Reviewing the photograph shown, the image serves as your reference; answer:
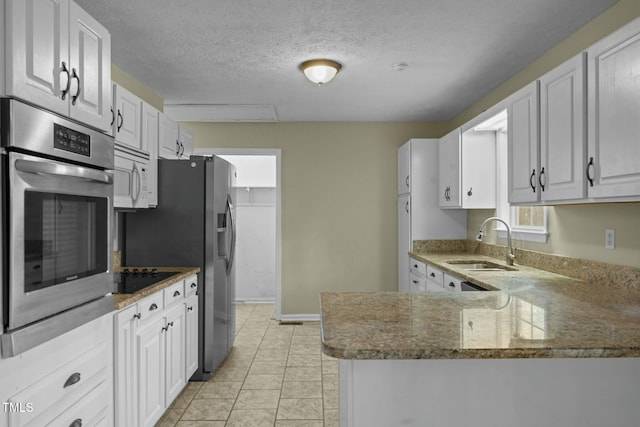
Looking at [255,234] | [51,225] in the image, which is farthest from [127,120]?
[255,234]

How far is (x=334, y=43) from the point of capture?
2.82 metres

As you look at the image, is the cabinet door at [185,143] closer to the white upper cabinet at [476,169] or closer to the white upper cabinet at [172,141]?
the white upper cabinet at [172,141]

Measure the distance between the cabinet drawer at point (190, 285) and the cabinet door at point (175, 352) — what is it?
0.12 m

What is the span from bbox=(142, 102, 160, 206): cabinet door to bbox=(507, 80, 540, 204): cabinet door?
101 inches

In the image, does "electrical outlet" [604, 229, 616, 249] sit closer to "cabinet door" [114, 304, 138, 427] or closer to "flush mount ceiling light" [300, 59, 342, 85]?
"flush mount ceiling light" [300, 59, 342, 85]

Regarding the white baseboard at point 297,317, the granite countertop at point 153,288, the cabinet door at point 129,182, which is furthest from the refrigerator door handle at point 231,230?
the white baseboard at point 297,317

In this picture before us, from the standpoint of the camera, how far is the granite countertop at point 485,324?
1199mm

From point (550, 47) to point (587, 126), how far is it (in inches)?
46.9

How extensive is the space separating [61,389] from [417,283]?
3.34m

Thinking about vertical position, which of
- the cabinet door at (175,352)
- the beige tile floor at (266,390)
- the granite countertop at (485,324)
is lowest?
the beige tile floor at (266,390)

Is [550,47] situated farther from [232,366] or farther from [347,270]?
[232,366]

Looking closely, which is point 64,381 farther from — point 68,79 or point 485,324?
point 485,324

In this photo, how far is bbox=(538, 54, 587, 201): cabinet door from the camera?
2055mm

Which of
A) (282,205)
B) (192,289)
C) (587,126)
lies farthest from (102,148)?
(282,205)
